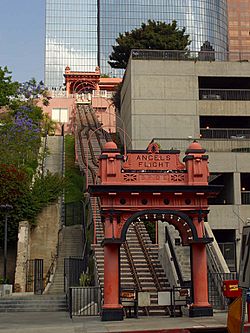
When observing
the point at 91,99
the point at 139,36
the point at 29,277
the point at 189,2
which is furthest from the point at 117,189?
the point at 189,2

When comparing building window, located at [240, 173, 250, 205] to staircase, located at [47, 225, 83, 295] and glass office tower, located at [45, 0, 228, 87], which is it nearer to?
staircase, located at [47, 225, 83, 295]

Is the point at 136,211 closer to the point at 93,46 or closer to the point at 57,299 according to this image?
the point at 57,299

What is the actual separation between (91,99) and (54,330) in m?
61.6

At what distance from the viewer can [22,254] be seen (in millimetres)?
31141

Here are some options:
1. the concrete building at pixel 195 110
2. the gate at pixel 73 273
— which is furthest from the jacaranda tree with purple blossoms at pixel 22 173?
the concrete building at pixel 195 110

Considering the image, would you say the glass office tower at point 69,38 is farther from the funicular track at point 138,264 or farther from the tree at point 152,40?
the funicular track at point 138,264

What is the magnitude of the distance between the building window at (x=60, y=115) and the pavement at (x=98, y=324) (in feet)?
176

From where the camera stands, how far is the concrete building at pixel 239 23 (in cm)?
19162

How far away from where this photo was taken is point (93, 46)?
148m

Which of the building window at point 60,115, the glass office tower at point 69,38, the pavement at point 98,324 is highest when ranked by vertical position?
the glass office tower at point 69,38

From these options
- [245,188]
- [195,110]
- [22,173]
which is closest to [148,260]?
[22,173]

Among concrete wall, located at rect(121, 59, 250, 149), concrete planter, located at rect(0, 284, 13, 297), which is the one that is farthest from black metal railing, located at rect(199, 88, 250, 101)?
concrete planter, located at rect(0, 284, 13, 297)

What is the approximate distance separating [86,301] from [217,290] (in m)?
5.30

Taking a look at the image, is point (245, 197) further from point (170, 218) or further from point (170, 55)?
point (170, 218)
